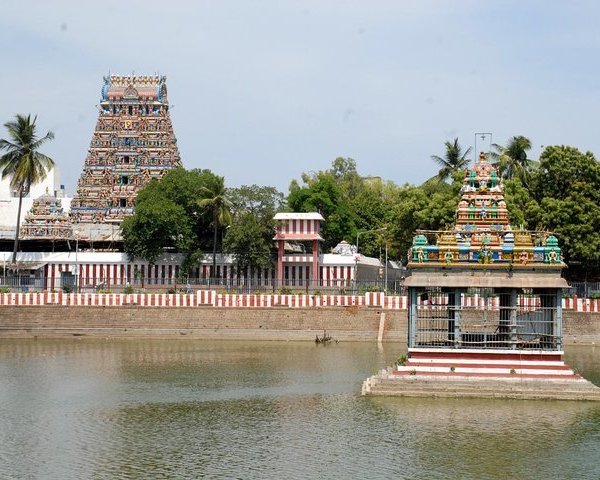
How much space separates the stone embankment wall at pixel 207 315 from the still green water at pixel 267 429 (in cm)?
1644

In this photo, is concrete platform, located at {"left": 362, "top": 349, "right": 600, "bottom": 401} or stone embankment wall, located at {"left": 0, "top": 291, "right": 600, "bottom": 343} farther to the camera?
stone embankment wall, located at {"left": 0, "top": 291, "right": 600, "bottom": 343}

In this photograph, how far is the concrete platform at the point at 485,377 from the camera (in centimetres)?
3409

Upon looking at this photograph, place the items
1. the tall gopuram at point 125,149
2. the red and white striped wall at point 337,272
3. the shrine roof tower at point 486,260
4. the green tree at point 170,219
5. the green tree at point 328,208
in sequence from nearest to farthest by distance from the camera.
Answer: the shrine roof tower at point 486,260 → the green tree at point 170,219 → the red and white striped wall at point 337,272 → the tall gopuram at point 125,149 → the green tree at point 328,208

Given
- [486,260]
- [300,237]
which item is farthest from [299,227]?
[486,260]

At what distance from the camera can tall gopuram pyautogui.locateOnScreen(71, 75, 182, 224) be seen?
8888cm

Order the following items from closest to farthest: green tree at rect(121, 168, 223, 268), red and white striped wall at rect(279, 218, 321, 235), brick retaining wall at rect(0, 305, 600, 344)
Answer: brick retaining wall at rect(0, 305, 600, 344)
green tree at rect(121, 168, 223, 268)
red and white striped wall at rect(279, 218, 321, 235)

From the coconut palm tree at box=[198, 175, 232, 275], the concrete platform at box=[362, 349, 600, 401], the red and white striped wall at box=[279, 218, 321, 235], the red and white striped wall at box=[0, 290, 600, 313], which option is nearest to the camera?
the concrete platform at box=[362, 349, 600, 401]

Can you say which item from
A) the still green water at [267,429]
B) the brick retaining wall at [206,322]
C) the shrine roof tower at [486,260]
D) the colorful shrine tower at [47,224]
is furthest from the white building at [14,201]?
the shrine roof tower at [486,260]

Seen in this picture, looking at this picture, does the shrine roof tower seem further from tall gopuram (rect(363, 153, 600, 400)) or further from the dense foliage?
the dense foliage

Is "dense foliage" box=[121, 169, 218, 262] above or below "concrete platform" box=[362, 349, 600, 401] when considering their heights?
above

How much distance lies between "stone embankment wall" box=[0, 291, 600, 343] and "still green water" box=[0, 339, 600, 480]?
16.4 m

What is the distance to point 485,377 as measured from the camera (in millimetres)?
34656

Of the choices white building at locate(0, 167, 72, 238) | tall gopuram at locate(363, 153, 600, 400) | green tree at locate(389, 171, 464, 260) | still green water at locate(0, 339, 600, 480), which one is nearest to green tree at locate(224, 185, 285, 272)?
green tree at locate(389, 171, 464, 260)

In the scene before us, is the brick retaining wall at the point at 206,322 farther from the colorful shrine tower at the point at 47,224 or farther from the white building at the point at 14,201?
the white building at the point at 14,201
